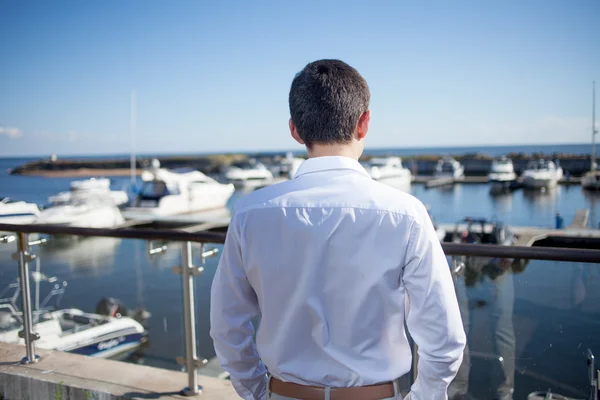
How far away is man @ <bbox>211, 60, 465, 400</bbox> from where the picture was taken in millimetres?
1174

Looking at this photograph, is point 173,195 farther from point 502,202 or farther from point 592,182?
point 592,182

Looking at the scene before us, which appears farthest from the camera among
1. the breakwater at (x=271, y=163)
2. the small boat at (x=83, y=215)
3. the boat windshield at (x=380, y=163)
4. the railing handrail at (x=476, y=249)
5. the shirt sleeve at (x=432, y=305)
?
the breakwater at (x=271, y=163)

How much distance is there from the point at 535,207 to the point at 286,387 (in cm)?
4325

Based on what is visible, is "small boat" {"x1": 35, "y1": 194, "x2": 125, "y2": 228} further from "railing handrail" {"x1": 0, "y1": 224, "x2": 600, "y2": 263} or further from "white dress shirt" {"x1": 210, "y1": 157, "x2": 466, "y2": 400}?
"white dress shirt" {"x1": 210, "y1": 157, "x2": 466, "y2": 400}

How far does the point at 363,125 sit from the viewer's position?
1291 millimetres

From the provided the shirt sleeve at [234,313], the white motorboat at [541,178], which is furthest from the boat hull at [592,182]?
the shirt sleeve at [234,313]

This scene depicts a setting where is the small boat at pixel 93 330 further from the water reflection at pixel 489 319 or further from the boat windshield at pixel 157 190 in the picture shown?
the boat windshield at pixel 157 190

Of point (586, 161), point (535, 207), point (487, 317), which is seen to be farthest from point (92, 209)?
point (586, 161)

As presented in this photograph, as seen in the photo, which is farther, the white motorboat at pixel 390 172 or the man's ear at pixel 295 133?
the white motorboat at pixel 390 172

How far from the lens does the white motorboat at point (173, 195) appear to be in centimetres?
3109

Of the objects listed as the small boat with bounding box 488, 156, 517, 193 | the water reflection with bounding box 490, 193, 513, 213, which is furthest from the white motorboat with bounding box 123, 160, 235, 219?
the small boat with bounding box 488, 156, 517, 193

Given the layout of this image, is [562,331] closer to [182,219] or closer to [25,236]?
[25,236]

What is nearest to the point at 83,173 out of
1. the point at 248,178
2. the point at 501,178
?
the point at 248,178

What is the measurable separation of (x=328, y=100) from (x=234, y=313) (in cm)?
61
